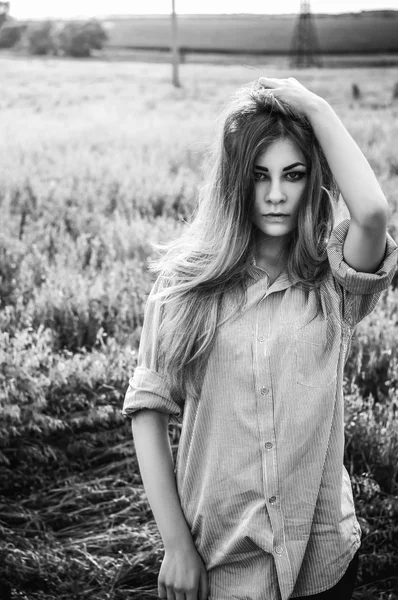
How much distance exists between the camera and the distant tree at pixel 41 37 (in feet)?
15.8

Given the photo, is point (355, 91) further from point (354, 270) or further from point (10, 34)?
point (354, 270)

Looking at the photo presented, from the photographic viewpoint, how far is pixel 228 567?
1.31 meters

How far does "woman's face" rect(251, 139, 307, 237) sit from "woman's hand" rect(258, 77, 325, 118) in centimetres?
7

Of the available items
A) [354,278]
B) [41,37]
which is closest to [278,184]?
[354,278]

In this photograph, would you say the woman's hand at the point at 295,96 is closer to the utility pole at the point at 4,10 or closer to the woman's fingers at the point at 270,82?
the woman's fingers at the point at 270,82

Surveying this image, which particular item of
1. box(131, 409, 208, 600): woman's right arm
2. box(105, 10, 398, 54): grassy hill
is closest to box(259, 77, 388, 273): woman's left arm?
box(131, 409, 208, 600): woman's right arm

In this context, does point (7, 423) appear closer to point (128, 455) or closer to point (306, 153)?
point (128, 455)

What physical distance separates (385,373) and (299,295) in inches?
72.7

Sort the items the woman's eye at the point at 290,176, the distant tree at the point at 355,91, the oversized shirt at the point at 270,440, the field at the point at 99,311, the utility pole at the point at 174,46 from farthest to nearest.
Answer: the distant tree at the point at 355,91 → the utility pole at the point at 174,46 → the field at the point at 99,311 → the woman's eye at the point at 290,176 → the oversized shirt at the point at 270,440

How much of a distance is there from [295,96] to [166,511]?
0.88 metres

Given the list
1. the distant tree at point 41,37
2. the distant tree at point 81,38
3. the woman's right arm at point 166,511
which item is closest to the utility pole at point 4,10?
the distant tree at point 41,37

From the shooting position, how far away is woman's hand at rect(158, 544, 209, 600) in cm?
128

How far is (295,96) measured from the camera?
4.44 ft

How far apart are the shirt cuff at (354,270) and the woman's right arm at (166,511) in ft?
1.52
